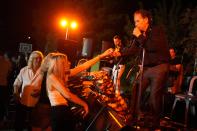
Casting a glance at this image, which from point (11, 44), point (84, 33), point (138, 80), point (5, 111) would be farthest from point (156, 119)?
point (11, 44)

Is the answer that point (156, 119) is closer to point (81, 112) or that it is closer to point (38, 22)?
point (81, 112)

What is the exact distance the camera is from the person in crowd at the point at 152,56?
22.5 ft

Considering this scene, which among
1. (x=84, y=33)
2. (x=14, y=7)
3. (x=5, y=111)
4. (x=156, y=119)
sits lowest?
(x=5, y=111)

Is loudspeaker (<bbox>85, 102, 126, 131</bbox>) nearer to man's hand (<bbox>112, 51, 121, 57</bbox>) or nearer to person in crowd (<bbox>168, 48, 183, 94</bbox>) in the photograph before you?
man's hand (<bbox>112, 51, 121, 57</bbox>)

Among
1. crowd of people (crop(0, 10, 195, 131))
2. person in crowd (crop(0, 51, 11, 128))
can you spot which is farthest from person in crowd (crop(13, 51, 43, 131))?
person in crowd (crop(0, 51, 11, 128))

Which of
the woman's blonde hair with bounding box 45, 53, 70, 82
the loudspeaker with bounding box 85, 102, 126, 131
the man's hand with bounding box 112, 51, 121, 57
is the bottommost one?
the loudspeaker with bounding box 85, 102, 126, 131

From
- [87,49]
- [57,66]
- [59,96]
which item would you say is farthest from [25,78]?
[87,49]

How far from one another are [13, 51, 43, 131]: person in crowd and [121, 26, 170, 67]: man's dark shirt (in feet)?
9.12

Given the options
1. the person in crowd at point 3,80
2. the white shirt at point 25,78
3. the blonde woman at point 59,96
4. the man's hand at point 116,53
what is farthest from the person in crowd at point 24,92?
the man's hand at point 116,53

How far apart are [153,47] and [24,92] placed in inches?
133

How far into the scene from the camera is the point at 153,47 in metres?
7.00

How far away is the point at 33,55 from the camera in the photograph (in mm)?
9195

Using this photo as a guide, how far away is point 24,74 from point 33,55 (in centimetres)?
51

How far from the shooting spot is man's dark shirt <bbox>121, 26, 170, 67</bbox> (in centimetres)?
685
